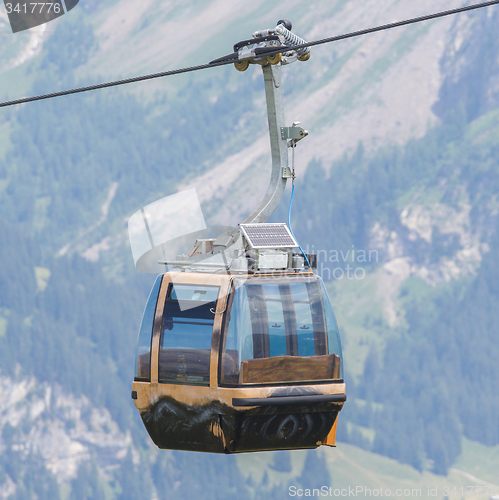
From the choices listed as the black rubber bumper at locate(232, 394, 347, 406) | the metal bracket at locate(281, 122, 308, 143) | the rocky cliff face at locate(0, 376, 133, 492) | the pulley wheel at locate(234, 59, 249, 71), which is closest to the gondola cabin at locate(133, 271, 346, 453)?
the black rubber bumper at locate(232, 394, 347, 406)

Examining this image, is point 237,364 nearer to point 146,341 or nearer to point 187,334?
point 187,334

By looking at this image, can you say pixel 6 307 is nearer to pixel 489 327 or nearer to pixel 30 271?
pixel 30 271

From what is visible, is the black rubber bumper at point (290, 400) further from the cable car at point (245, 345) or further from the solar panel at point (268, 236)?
the solar panel at point (268, 236)

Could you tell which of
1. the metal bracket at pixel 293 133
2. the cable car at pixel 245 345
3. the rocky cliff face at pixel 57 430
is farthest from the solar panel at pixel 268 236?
the rocky cliff face at pixel 57 430

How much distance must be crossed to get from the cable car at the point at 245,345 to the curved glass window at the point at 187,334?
0.04 feet

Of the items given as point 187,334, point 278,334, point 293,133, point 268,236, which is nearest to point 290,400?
point 278,334

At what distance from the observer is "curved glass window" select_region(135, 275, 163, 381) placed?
38.3 feet

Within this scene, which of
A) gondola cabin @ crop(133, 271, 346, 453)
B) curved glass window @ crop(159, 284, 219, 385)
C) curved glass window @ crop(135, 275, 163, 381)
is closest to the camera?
gondola cabin @ crop(133, 271, 346, 453)

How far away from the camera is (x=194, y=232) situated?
506 inches

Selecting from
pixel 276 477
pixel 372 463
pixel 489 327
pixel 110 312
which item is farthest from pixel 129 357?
pixel 489 327

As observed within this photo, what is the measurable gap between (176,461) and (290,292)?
537 feet

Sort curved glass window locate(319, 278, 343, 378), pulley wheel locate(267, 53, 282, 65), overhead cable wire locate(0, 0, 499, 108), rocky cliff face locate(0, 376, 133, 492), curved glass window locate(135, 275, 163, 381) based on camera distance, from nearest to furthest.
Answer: overhead cable wire locate(0, 0, 499, 108)
curved glass window locate(135, 275, 163, 381)
curved glass window locate(319, 278, 343, 378)
pulley wheel locate(267, 53, 282, 65)
rocky cliff face locate(0, 376, 133, 492)

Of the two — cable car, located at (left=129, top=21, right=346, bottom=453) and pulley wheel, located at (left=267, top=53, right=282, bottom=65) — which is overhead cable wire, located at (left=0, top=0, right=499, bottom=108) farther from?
cable car, located at (left=129, top=21, right=346, bottom=453)

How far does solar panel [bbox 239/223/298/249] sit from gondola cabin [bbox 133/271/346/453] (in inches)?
15.4
